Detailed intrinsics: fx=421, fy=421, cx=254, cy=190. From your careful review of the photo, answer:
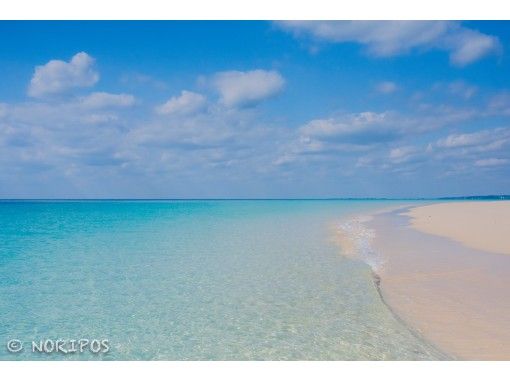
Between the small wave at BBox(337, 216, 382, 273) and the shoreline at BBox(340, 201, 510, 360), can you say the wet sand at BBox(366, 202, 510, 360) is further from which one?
the small wave at BBox(337, 216, 382, 273)

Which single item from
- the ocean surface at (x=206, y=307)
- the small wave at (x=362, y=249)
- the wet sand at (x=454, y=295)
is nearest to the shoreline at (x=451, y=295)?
the wet sand at (x=454, y=295)

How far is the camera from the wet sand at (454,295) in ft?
23.8

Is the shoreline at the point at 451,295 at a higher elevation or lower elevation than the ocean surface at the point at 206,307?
higher

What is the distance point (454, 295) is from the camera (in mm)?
9852

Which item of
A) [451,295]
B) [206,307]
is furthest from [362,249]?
[206,307]

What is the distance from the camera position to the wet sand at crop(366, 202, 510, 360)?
7266 millimetres

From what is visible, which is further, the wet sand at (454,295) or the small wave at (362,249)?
the small wave at (362,249)

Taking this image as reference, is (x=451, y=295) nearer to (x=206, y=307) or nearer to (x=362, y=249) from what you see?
(x=206, y=307)

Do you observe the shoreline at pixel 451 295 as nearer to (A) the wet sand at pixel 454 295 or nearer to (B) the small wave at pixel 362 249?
(A) the wet sand at pixel 454 295

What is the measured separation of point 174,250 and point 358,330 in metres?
12.2

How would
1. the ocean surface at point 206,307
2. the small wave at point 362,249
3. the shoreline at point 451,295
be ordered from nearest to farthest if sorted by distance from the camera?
the shoreline at point 451,295
the ocean surface at point 206,307
the small wave at point 362,249

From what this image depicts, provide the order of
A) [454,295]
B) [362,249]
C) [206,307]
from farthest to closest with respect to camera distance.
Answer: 1. [362,249]
2. [454,295]
3. [206,307]

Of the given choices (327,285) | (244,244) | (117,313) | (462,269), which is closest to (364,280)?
(327,285)
